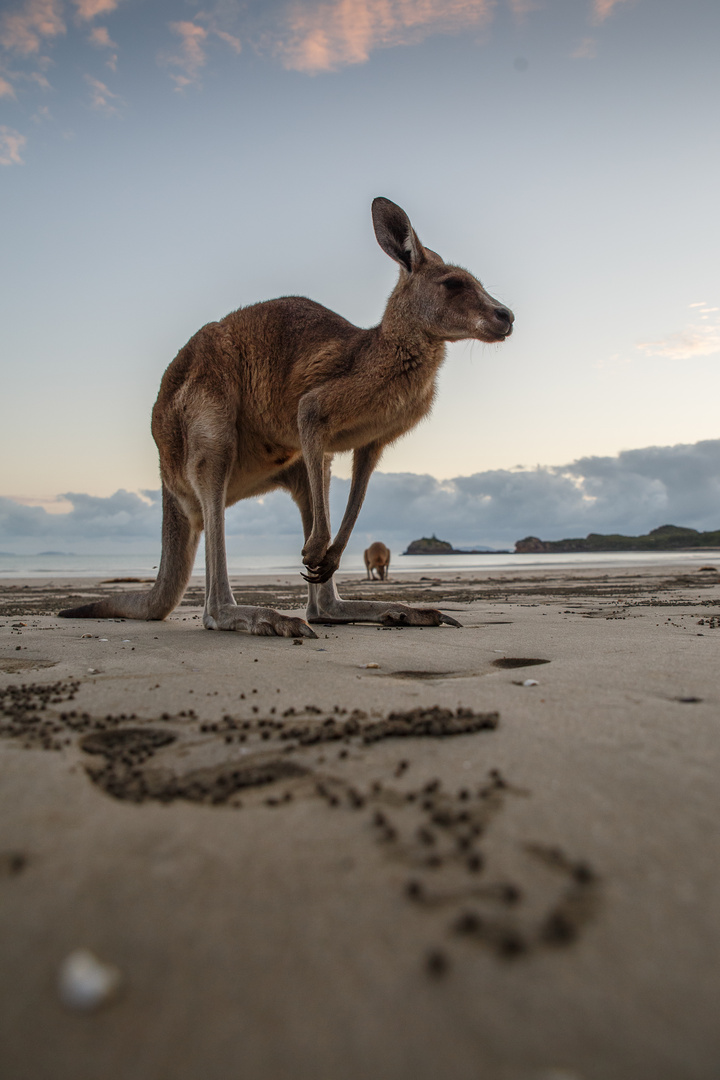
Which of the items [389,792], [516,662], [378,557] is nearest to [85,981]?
[389,792]

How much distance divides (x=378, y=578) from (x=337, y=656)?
12993 millimetres

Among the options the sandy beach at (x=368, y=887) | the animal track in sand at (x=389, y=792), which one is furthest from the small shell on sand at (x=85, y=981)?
the animal track in sand at (x=389, y=792)

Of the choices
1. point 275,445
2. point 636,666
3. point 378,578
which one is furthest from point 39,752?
point 378,578

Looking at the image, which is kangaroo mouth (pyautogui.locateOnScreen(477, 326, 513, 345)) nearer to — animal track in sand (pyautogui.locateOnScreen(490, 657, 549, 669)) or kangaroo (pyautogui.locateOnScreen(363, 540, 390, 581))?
animal track in sand (pyautogui.locateOnScreen(490, 657, 549, 669))

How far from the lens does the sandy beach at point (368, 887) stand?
702 millimetres

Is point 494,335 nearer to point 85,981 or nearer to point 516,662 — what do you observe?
point 516,662

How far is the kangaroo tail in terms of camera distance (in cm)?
513

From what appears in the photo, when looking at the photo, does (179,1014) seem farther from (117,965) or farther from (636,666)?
(636,666)

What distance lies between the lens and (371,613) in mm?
4504

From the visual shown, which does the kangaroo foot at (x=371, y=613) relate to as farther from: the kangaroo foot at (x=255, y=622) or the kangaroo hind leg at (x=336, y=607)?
the kangaroo foot at (x=255, y=622)

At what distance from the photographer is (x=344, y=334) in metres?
4.29

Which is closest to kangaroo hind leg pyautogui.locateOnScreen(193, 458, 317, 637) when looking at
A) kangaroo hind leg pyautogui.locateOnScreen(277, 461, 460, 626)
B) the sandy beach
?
kangaroo hind leg pyautogui.locateOnScreen(277, 461, 460, 626)

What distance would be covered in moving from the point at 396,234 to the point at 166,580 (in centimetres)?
302

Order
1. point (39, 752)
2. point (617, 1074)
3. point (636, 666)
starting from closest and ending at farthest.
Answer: point (617, 1074) < point (39, 752) < point (636, 666)
